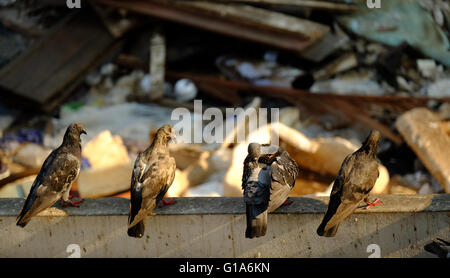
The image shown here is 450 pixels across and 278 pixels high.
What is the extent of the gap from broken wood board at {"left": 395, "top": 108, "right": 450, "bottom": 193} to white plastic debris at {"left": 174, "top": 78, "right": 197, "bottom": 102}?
2578 mm

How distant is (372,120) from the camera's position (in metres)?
5.61

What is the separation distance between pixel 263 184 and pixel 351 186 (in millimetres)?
478

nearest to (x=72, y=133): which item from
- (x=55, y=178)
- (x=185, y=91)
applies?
(x=55, y=178)

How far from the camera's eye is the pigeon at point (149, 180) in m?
2.95

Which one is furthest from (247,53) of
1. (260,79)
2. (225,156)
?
(225,156)

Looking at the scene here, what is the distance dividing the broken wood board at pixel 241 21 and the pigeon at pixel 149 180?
320cm

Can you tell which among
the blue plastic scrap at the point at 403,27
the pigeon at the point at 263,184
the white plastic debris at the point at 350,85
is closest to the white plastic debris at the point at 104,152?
the pigeon at the point at 263,184

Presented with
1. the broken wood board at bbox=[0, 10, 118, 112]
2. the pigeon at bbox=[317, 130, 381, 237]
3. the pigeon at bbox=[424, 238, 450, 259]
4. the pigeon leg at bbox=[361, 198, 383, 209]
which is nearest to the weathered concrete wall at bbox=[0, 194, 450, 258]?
the pigeon leg at bbox=[361, 198, 383, 209]

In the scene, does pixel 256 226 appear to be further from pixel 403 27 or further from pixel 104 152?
pixel 403 27

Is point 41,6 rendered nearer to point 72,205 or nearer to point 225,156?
point 225,156

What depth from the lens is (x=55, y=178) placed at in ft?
10.0

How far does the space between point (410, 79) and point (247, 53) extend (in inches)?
77.5

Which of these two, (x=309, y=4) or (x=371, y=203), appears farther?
(x=309, y=4)

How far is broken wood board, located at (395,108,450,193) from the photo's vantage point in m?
4.64
